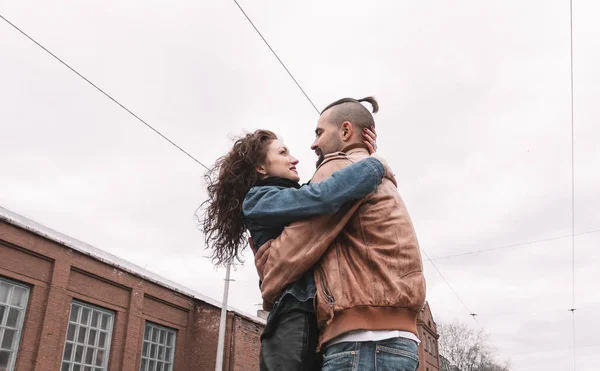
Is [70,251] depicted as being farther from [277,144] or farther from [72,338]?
[277,144]

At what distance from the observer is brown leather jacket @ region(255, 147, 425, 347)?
1.64 m

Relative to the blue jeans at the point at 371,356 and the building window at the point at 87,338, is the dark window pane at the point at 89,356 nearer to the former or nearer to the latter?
the building window at the point at 87,338

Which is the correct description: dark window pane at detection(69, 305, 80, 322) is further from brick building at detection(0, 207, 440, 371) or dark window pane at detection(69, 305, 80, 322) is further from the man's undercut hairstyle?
the man's undercut hairstyle

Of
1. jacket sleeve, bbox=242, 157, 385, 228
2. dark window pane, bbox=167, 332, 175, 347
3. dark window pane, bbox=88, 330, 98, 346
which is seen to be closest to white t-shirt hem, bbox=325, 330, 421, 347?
jacket sleeve, bbox=242, 157, 385, 228

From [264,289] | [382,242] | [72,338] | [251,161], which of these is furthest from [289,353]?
[72,338]

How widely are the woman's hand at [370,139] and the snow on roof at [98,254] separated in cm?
1543

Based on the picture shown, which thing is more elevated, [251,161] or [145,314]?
[145,314]

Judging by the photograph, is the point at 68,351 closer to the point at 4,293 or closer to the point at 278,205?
the point at 4,293

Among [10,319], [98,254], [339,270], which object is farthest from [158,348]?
[339,270]

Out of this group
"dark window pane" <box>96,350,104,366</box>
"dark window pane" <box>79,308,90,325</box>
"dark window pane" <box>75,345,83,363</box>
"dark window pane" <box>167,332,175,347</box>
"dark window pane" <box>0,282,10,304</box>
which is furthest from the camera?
"dark window pane" <box>167,332,175,347</box>

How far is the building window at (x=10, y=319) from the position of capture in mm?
14508

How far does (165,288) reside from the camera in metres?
21.4

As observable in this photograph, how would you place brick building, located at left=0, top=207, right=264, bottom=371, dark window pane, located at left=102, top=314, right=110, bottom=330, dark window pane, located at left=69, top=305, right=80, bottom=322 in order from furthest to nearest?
dark window pane, located at left=102, top=314, right=110, bottom=330, dark window pane, located at left=69, top=305, right=80, bottom=322, brick building, located at left=0, top=207, right=264, bottom=371

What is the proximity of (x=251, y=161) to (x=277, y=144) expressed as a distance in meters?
0.15
